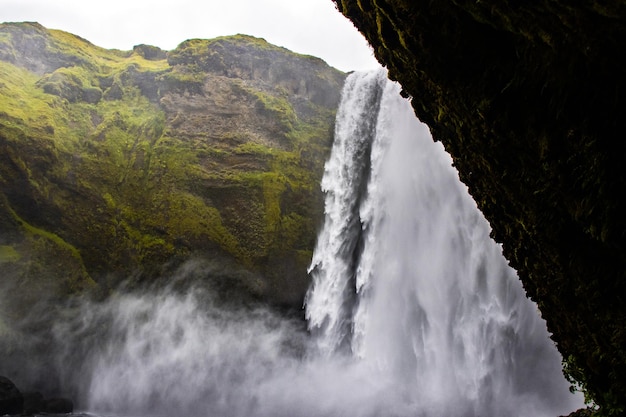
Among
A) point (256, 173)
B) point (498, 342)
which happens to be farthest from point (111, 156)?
point (498, 342)

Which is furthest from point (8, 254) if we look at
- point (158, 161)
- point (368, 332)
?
point (368, 332)

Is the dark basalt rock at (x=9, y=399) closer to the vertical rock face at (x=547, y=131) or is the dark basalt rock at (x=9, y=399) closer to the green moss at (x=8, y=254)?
the green moss at (x=8, y=254)

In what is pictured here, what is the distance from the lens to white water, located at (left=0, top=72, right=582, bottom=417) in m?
15.9

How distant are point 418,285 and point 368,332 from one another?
3243 mm

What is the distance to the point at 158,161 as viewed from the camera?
24734 mm

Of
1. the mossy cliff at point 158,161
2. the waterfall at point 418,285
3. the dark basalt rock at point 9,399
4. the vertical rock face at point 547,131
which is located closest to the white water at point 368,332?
the waterfall at point 418,285

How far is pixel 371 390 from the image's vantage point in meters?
18.2

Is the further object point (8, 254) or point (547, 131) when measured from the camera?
point (8, 254)

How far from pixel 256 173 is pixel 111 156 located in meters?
7.99

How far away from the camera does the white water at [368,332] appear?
15.9 meters

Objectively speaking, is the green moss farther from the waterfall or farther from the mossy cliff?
the waterfall

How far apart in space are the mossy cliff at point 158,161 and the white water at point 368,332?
1.90 metres

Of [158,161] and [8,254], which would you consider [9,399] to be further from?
[158,161]

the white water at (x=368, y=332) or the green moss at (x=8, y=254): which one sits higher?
the green moss at (x=8, y=254)
